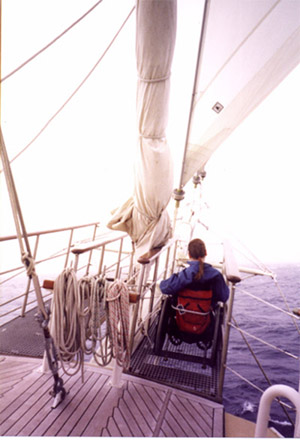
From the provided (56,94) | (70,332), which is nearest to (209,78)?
(56,94)

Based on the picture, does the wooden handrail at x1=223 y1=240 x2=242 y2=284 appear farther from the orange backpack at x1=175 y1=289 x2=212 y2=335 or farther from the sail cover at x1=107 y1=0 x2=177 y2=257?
the sail cover at x1=107 y1=0 x2=177 y2=257

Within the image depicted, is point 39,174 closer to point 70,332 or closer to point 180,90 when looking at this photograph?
point 180,90

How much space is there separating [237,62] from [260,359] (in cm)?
463

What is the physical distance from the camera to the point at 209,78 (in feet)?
9.64

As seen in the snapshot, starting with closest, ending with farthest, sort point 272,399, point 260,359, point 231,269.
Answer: point 272,399 → point 231,269 → point 260,359

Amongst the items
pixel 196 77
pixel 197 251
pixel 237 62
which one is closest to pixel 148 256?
pixel 197 251

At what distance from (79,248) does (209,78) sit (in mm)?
2355

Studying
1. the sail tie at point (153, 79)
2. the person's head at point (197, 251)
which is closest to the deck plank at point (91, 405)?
the person's head at point (197, 251)

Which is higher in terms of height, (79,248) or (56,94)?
(56,94)

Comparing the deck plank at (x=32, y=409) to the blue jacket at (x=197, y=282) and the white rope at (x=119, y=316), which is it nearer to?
the white rope at (x=119, y=316)

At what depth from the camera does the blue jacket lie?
5.86 feet

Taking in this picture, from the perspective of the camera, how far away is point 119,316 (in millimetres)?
1587

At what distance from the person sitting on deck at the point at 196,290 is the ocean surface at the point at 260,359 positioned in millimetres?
168

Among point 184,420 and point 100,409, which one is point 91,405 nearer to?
point 100,409
